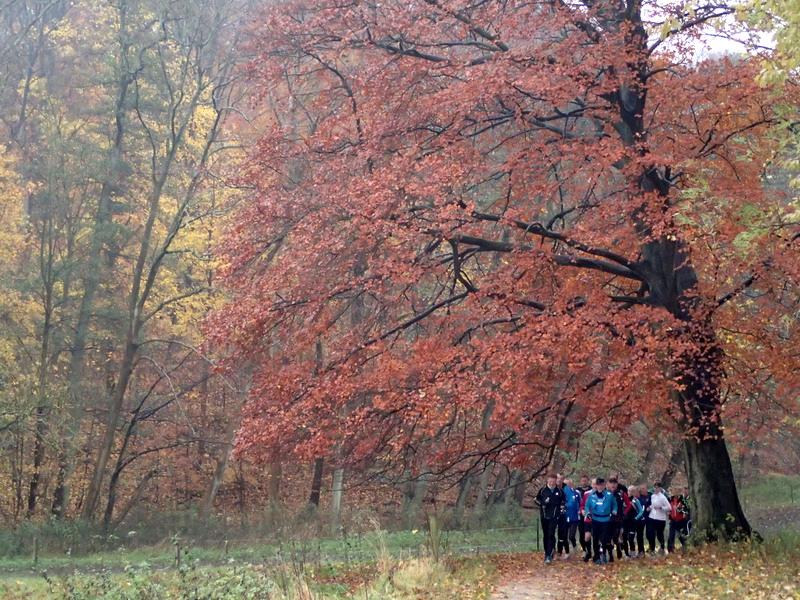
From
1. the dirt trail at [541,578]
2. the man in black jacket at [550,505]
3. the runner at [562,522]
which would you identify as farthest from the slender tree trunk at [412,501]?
the man in black jacket at [550,505]

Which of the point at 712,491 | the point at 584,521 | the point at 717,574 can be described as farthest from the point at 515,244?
the point at 717,574

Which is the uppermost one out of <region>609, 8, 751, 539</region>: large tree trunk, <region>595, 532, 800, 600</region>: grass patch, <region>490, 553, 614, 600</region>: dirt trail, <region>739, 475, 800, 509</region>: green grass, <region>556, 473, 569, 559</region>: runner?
<region>609, 8, 751, 539</region>: large tree trunk

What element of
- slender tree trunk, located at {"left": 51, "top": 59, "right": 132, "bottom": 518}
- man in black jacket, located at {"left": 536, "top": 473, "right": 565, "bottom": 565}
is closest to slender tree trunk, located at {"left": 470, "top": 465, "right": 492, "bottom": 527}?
man in black jacket, located at {"left": 536, "top": 473, "right": 565, "bottom": 565}

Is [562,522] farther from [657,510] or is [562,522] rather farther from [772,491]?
[772,491]

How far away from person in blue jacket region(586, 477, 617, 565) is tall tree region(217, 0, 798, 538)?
45.4 inches

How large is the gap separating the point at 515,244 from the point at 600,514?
4.56m

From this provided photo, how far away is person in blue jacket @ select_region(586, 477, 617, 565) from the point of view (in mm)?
13141

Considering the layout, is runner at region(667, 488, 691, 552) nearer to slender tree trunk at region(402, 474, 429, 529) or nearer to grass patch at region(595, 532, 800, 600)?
grass patch at region(595, 532, 800, 600)

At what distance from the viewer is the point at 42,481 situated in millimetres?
25812

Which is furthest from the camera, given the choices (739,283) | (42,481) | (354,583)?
(42,481)

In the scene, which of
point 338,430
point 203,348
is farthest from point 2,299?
point 338,430

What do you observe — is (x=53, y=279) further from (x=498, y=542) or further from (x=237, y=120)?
(x=498, y=542)

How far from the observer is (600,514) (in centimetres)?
1317

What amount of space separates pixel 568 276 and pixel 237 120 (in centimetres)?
1585
